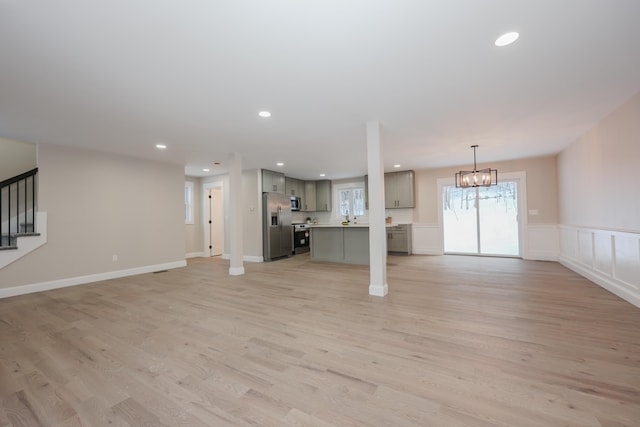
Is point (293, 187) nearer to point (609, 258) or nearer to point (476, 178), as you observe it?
point (476, 178)

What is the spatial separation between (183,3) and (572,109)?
4.54 meters

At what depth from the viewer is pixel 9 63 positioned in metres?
2.24

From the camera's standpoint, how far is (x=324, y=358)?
2.14 metres

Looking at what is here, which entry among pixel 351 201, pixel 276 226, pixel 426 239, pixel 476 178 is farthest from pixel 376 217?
pixel 351 201

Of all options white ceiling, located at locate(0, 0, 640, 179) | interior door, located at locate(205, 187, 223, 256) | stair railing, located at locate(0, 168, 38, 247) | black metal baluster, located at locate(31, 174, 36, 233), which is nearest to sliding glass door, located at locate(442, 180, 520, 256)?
white ceiling, located at locate(0, 0, 640, 179)

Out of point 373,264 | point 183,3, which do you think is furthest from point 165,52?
point 373,264

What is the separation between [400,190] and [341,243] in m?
2.73

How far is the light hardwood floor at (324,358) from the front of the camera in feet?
5.08

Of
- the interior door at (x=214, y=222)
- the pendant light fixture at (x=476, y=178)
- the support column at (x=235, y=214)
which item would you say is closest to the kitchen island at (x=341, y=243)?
the support column at (x=235, y=214)

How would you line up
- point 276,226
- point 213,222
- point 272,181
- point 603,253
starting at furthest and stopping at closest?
point 213,222 < point 272,181 < point 276,226 < point 603,253

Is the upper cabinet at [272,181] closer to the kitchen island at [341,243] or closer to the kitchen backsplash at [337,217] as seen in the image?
the kitchen backsplash at [337,217]

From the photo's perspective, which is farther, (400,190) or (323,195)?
(323,195)

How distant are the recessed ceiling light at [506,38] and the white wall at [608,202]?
7.88 feet

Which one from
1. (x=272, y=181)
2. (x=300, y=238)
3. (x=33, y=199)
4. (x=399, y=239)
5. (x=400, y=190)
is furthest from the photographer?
(x=300, y=238)
